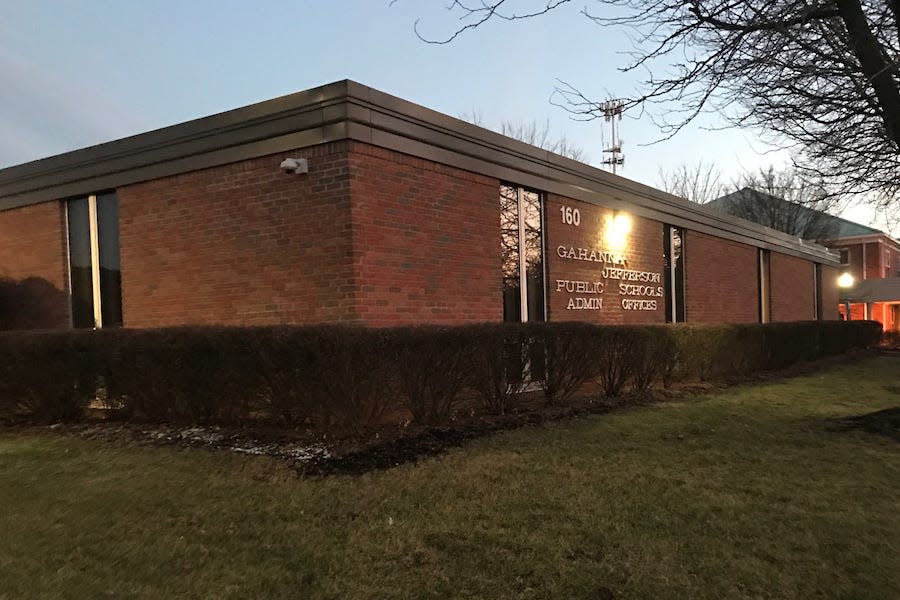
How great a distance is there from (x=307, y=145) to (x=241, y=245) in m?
1.66

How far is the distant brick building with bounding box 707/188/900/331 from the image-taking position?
1459 inches

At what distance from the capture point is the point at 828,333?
61.6 ft

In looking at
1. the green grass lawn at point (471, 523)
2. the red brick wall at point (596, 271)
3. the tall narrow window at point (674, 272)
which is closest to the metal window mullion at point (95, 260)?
the green grass lawn at point (471, 523)

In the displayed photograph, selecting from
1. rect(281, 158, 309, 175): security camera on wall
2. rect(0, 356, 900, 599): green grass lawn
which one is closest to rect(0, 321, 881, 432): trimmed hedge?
rect(0, 356, 900, 599): green grass lawn

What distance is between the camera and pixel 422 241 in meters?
7.96

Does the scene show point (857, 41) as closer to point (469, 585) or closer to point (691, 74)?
point (691, 74)

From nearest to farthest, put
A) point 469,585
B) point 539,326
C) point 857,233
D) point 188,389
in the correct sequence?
point 469,585 → point 188,389 → point 539,326 → point 857,233

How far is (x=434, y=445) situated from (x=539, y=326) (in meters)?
2.55

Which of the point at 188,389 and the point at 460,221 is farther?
the point at 460,221

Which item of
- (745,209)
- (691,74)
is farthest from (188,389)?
(745,209)

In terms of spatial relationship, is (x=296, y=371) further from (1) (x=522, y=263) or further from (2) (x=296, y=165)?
(1) (x=522, y=263)

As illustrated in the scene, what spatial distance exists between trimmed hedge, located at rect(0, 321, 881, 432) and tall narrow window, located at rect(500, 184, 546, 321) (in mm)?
1745

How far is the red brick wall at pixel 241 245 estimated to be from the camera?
281 inches

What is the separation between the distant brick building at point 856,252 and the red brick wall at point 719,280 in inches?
501
